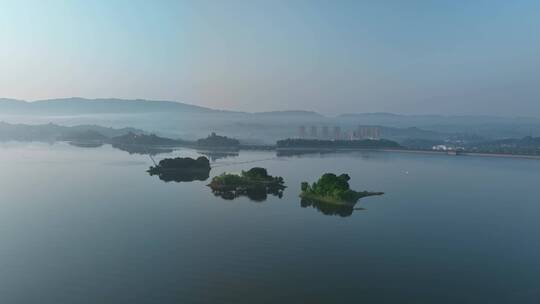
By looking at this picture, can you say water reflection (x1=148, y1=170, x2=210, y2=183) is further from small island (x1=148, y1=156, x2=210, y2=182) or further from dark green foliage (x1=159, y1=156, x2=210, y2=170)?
dark green foliage (x1=159, y1=156, x2=210, y2=170)

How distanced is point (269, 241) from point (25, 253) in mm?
3778

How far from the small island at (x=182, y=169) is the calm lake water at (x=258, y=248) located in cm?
370

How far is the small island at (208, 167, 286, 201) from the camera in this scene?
44.0ft

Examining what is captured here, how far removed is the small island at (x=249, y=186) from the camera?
13.4 m

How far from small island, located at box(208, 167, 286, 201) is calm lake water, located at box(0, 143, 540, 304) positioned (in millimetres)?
604

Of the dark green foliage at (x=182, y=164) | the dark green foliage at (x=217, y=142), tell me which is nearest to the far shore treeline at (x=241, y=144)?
the dark green foliage at (x=217, y=142)

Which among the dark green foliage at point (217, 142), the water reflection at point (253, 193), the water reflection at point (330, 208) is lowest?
the water reflection at point (330, 208)

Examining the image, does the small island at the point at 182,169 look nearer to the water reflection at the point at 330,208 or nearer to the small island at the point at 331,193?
the small island at the point at 331,193

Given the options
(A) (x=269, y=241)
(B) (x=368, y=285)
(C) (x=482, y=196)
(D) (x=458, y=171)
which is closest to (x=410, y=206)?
(C) (x=482, y=196)

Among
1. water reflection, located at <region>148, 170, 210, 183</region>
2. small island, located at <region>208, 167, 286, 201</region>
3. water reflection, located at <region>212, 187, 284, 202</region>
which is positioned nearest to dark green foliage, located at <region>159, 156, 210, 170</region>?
water reflection, located at <region>148, 170, 210, 183</region>

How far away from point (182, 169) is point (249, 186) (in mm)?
5985

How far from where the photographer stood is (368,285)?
19.5 ft

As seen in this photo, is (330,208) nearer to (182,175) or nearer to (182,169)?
(182,175)

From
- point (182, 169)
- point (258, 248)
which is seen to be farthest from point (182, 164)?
point (258, 248)
